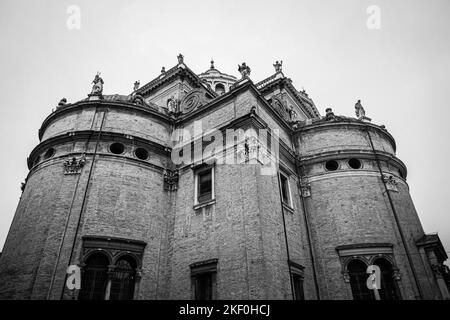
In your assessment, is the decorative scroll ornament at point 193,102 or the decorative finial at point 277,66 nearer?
the decorative scroll ornament at point 193,102

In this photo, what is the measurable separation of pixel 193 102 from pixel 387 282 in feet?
43.1

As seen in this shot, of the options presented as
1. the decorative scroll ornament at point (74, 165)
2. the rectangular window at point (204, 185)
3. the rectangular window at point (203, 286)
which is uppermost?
the decorative scroll ornament at point (74, 165)

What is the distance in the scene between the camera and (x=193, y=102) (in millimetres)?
18078

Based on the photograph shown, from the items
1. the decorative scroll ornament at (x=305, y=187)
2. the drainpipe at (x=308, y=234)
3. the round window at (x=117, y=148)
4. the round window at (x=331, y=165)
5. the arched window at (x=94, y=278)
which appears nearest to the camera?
the arched window at (x=94, y=278)

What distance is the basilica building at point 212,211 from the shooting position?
12117 millimetres

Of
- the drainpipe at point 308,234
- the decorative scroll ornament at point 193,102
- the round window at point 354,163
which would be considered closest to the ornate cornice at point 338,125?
the drainpipe at point 308,234

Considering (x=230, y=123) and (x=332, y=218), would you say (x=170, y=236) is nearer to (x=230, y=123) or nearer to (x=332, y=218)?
(x=230, y=123)

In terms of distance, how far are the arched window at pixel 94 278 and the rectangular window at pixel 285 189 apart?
27.6 ft

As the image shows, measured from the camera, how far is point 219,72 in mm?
38906

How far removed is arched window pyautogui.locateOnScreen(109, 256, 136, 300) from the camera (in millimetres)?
12406

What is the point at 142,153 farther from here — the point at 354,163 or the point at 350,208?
the point at 354,163

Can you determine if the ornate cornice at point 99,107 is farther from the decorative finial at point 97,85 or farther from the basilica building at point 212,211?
the decorative finial at point 97,85
